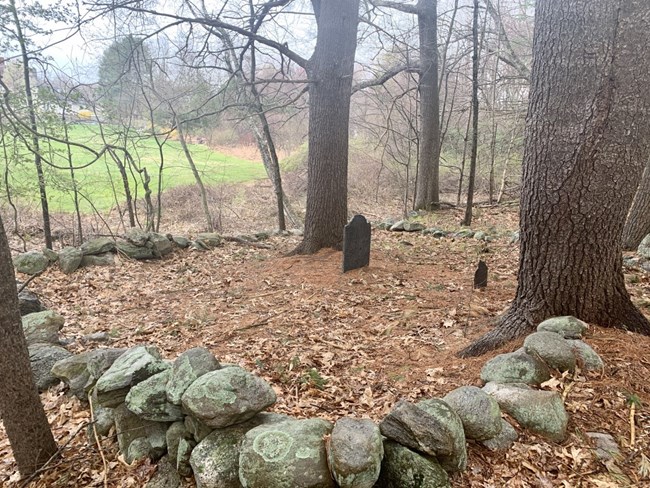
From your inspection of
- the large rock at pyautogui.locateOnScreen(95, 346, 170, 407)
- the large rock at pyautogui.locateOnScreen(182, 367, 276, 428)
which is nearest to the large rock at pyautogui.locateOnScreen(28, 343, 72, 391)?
the large rock at pyautogui.locateOnScreen(95, 346, 170, 407)

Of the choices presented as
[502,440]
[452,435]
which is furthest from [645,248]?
[452,435]

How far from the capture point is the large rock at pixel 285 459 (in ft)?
5.95

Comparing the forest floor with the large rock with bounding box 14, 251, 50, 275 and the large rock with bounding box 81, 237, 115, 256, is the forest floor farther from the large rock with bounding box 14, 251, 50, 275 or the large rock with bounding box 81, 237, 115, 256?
the large rock with bounding box 81, 237, 115, 256

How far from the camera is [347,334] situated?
13.6 feet

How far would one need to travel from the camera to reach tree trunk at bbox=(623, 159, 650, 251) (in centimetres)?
561

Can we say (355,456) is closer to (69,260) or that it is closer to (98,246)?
(69,260)

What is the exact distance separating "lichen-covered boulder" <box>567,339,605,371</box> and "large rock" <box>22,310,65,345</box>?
4963mm

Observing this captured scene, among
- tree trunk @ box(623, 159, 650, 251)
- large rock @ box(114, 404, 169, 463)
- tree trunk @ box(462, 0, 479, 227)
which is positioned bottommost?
large rock @ box(114, 404, 169, 463)

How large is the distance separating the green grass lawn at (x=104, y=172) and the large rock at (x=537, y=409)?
6804mm

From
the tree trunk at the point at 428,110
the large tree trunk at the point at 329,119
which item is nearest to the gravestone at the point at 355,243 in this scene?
the large tree trunk at the point at 329,119

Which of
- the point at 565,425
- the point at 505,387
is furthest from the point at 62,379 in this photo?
the point at 565,425

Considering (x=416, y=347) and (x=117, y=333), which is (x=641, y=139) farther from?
(x=117, y=333)

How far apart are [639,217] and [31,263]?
30.7 ft

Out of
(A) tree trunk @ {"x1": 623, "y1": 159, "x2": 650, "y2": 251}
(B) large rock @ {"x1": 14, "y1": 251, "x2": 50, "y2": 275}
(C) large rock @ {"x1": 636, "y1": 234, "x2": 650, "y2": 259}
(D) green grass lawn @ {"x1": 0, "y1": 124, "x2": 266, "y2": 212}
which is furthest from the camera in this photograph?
(D) green grass lawn @ {"x1": 0, "y1": 124, "x2": 266, "y2": 212}
